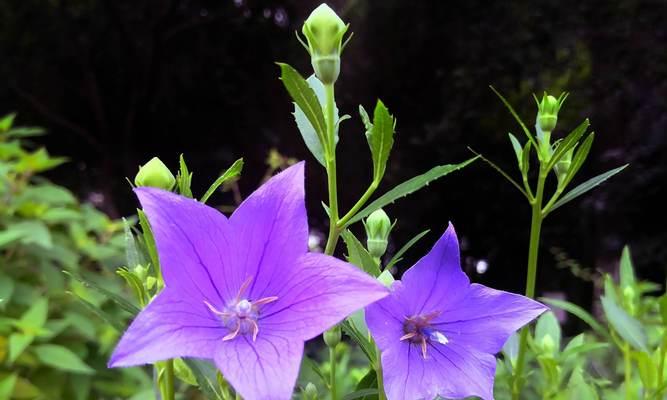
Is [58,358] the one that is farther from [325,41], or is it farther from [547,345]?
[325,41]

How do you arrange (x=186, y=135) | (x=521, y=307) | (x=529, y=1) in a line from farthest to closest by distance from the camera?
(x=186, y=135) < (x=529, y=1) < (x=521, y=307)

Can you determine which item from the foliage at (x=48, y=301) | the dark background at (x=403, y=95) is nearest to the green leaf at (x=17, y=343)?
the foliage at (x=48, y=301)

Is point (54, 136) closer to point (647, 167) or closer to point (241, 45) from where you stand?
point (241, 45)

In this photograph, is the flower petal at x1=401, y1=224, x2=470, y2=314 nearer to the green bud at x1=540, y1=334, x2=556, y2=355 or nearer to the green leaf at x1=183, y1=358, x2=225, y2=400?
the green leaf at x1=183, y1=358, x2=225, y2=400

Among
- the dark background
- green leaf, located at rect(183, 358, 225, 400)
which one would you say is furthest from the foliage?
green leaf, located at rect(183, 358, 225, 400)

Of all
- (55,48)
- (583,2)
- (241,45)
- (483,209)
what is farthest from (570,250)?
(55,48)

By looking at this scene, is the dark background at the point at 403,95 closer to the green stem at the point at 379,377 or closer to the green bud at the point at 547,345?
the green bud at the point at 547,345

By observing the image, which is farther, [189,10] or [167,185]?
[189,10]
